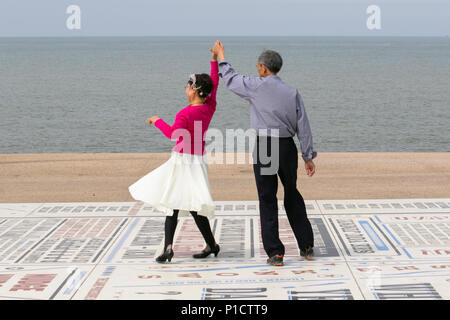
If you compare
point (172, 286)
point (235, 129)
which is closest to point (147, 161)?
point (172, 286)

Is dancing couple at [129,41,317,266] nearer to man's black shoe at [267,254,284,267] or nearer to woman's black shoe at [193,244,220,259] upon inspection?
man's black shoe at [267,254,284,267]

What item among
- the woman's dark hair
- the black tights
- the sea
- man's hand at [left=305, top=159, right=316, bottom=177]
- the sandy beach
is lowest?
the sea

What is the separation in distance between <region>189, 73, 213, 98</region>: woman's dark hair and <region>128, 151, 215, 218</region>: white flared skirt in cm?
49

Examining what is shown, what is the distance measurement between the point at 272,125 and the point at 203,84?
0.62 metres

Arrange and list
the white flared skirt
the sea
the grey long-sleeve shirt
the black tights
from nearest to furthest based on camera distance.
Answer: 1. the grey long-sleeve shirt
2. the white flared skirt
3. the black tights
4. the sea

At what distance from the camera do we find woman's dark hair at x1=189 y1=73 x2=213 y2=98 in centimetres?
556

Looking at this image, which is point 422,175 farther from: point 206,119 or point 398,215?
point 206,119

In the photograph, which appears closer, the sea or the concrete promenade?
the concrete promenade

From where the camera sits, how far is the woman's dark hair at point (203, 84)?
5.56 meters

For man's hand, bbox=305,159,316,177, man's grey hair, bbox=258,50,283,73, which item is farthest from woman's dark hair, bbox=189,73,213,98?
man's hand, bbox=305,159,316,177

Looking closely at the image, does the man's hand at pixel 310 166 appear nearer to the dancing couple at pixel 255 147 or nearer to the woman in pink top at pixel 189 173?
the dancing couple at pixel 255 147

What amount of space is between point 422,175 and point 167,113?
27.8 metres

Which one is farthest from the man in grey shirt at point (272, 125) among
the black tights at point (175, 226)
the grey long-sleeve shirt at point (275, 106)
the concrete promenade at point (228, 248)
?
the black tights at point (175, 226)

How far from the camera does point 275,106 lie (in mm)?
5465
